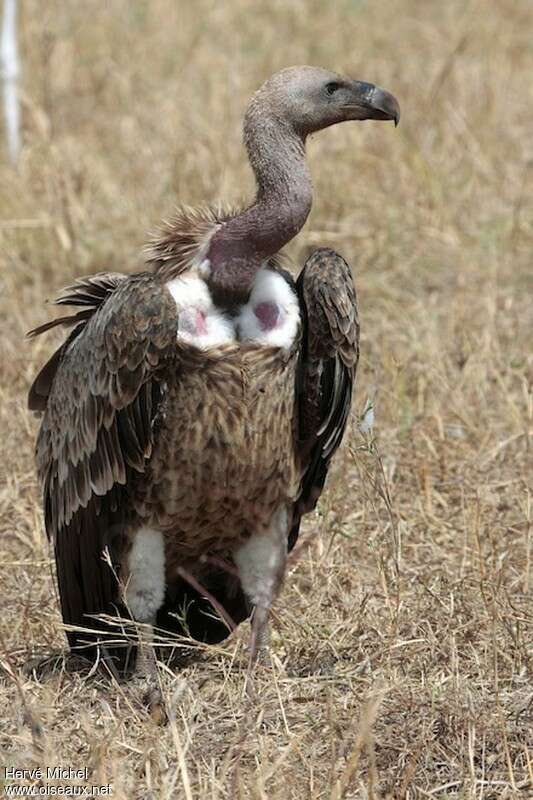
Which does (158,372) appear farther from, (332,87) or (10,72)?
(10,72)

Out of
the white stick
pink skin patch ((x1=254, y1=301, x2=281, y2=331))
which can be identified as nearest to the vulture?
pink skin patch ((x1=254, y1=301, x2=281, y2=331))

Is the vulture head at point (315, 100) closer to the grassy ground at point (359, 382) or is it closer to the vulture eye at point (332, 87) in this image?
the vulture eye at point (332, 87)

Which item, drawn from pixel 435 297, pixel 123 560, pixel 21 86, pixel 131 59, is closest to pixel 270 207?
pixel 123 560

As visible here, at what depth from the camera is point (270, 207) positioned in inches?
172

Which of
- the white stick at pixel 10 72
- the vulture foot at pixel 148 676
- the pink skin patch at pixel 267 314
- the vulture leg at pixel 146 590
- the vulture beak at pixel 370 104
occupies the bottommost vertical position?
the vulture foot at pixel 148 676

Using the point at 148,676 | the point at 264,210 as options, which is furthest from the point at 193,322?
the point at 148,676

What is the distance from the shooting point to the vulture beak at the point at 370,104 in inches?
179

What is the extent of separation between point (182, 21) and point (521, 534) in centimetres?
653

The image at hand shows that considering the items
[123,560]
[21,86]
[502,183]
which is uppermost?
[21,86]

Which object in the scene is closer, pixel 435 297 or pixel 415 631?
pixel 415 631

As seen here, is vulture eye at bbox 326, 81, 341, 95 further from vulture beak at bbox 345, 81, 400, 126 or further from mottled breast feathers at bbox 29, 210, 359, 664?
mottled breast feathers at bbox 29, 210, 359, 664

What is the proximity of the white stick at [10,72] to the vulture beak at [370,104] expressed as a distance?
175 inches

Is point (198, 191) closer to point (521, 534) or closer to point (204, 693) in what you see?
point (521, 534)

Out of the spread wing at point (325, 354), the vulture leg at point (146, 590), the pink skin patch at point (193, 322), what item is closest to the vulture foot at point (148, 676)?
the vulture leg at point (146, 590)
